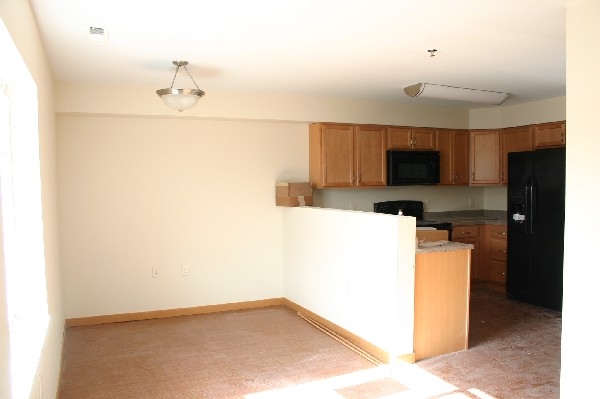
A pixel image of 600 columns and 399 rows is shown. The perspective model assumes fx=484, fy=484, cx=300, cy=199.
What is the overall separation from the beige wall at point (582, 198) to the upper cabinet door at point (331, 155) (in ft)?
10.1

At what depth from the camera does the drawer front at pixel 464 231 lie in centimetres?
597

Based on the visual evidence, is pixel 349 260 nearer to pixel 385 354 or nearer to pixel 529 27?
pixel 385 354

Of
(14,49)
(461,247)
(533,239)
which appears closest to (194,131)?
(461,247)

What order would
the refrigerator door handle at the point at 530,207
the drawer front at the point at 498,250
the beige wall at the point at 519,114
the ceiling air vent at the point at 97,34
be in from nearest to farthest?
the ceiling air vent at the point at 97,34 → the refrigerator door handle at the point at 530,207 → the beige wall at the point at 519,114 → the drawer front at the point at 498,250

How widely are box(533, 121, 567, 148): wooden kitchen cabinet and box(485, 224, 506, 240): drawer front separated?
1057mm

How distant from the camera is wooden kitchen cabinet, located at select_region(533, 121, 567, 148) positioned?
543 centimetres

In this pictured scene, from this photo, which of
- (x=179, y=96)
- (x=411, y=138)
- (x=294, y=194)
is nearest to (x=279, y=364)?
(x=294, y=194)

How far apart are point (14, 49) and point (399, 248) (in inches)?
104

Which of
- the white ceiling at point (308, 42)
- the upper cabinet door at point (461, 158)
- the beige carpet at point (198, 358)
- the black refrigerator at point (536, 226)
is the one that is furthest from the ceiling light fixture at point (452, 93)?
the beige carpet at point (198, 358)

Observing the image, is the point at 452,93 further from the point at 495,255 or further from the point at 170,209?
the point at 170,209

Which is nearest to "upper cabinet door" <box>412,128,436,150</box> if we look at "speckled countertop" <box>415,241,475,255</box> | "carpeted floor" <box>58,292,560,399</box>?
"carpeted floor" <box>58,292,560,399</box>

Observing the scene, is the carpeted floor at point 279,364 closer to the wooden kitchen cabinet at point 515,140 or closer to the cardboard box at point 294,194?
the cardboard box at point 294,194

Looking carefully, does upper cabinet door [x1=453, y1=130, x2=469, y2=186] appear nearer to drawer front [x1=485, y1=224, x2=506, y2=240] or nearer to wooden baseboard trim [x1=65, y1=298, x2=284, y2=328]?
drawer front [x1=485, y1=224, x2=506, y2=240]

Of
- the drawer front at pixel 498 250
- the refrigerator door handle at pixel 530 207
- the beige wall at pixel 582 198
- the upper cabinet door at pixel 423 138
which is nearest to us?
the beige wall at pixel 582 198
